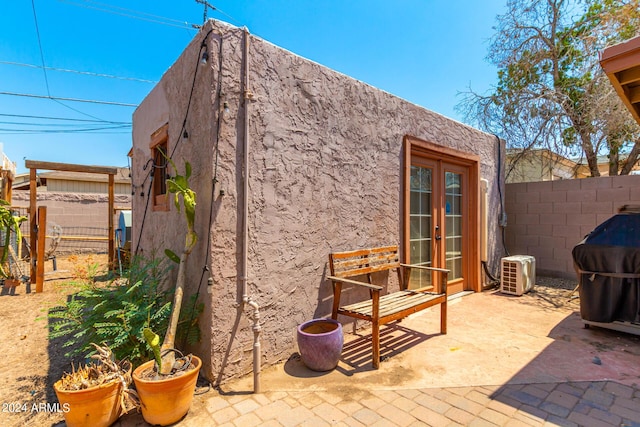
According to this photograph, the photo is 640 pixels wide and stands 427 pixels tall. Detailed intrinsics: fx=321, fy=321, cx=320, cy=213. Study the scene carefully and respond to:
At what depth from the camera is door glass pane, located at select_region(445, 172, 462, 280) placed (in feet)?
18.4

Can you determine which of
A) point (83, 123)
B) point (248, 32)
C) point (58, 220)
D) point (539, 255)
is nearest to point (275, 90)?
point (248, 32)

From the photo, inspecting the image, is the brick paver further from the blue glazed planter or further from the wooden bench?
the wooden bench

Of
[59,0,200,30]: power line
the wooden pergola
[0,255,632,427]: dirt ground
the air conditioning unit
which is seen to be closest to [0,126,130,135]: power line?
[59,0,200,30]: power line

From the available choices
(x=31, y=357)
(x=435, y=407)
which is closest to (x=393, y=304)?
(x=435, y=407)

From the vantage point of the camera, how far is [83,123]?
14539 millimetres

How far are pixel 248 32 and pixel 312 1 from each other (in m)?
5.18

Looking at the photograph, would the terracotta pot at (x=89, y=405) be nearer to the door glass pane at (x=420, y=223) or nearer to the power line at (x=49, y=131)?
the door glass pane at (x=420, y=223)

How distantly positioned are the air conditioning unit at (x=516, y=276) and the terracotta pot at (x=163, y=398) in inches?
220

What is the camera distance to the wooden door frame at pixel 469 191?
4.55m

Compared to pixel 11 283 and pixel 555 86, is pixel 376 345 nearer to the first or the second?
pixel 11 283

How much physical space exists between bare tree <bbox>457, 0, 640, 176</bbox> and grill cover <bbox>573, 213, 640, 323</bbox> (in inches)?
194

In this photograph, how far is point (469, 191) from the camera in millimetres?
5957

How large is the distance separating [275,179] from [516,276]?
Result: 192 inches

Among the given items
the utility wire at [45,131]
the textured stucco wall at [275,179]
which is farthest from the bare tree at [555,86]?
the utility wire at [45,131]
